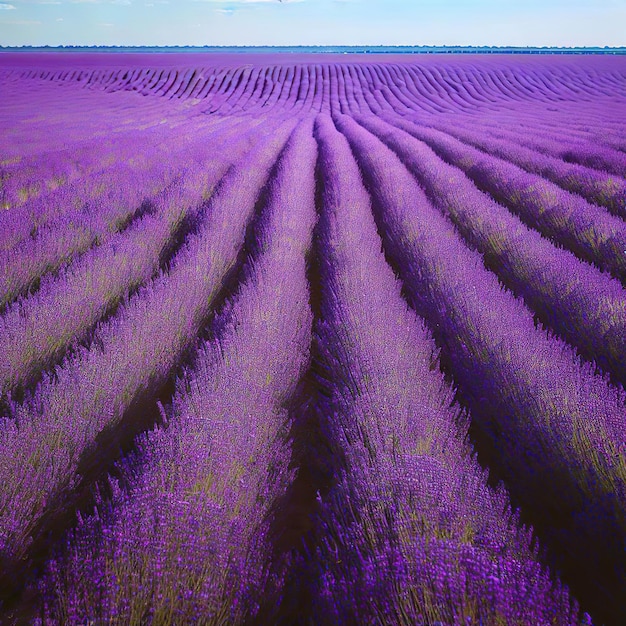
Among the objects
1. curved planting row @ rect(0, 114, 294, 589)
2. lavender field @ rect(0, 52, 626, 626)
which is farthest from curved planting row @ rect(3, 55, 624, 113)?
curved planting row @ rect(0, 114, 294, 589)

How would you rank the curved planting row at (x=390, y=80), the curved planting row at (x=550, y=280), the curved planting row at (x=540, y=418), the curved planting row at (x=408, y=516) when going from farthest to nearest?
the curved planting row at (x=390, y=80)
the curved planting row at (x=550, y=280)
the curved planting row at (x=540, y=418)
the curved planting row at (x=408, y=516)

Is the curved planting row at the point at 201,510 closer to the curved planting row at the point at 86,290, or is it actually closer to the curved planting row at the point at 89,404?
the curved planting row at the point at 89,404

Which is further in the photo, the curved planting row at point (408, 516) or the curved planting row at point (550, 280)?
the curved planting row at point (550, 280)

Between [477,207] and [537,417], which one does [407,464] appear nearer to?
[537,417]

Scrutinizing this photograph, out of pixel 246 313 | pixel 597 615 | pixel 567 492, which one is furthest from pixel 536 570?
pixel 246 313

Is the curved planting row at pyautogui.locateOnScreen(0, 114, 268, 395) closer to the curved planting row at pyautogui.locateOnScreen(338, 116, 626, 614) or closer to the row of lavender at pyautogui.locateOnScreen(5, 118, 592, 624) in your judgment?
the row of lavender at pyautogui.locateOnScreen(5, 118, 592, 624)

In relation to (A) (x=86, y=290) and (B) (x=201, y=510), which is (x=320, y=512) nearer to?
(B) (x=201, y=510)

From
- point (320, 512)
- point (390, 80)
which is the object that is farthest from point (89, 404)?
point (390, 80)

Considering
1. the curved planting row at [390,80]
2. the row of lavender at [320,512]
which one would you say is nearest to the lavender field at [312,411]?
the row of lavender at [320,512]
